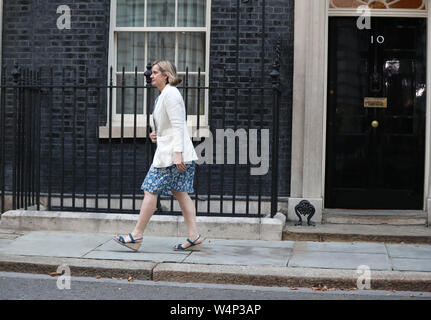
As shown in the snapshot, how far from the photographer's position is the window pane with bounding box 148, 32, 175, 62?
945 cm

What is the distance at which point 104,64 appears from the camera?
30.6 feet

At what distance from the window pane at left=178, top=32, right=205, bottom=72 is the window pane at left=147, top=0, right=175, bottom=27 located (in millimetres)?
247

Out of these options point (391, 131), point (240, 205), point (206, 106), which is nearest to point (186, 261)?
point (240, 205)

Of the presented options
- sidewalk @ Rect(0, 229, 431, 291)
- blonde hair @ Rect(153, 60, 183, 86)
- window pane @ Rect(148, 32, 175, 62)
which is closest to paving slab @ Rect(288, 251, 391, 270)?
sidewalk @ Rect(0, 229, 431, 291)

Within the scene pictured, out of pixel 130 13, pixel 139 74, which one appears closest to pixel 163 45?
pixel 139 74

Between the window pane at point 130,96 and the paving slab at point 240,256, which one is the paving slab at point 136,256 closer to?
the paving slab at point 240,256

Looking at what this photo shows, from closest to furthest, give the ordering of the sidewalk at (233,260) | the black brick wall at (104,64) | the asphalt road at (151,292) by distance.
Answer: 1. the asphalt road at (151,292)
2. the sidewalk at (233,260)
3. the black brick wall at (104,64)

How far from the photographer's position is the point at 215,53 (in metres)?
9.08

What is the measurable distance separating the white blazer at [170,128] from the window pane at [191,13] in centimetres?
268

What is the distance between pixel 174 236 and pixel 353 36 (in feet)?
11.1

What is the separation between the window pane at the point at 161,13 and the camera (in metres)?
9.40

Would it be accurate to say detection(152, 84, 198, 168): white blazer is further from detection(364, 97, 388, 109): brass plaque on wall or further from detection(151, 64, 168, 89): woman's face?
detection(364, 97, 388, 109): brass plaque on wall

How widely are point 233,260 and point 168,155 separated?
1.16 meters

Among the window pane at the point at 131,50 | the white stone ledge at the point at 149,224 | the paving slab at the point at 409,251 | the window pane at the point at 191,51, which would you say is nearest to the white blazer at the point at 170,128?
the white stone ledge at the point at 149,224
